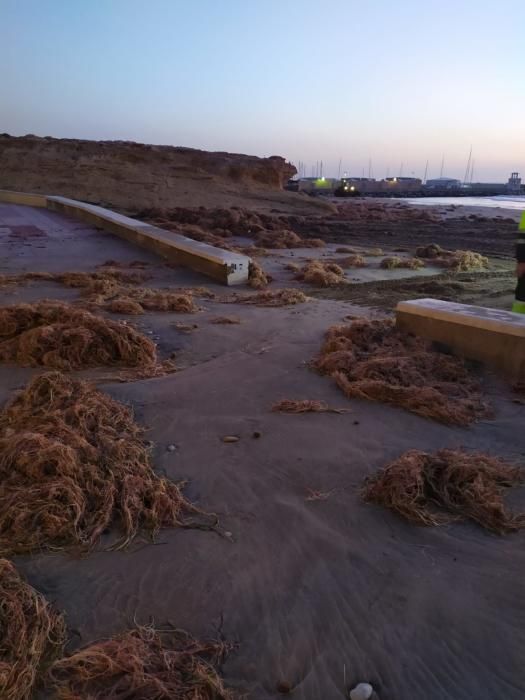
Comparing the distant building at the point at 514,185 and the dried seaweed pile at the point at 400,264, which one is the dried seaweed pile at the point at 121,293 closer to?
the dried seaweed pile at the point at 400,264

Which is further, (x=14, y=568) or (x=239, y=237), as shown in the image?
(x=239, y=237)

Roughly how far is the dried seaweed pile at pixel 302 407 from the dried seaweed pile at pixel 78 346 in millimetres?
1343

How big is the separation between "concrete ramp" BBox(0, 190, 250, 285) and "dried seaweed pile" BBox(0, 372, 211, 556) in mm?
5719

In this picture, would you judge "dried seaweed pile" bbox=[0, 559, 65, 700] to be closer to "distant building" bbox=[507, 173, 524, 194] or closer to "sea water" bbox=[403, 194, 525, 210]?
"sea water" bbox=[403, 194, 525, 210]

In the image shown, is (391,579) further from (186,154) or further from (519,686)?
(186,154)

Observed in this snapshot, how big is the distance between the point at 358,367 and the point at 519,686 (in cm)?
296

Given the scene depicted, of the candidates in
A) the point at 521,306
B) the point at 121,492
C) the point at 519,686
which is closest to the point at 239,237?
the point at 521,306

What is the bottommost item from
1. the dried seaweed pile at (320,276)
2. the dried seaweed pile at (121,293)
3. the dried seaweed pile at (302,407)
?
the dried seaweed pile at (302,407)

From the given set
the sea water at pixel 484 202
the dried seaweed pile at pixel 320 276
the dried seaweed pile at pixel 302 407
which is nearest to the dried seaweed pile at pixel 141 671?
the dried seaweed pile at pixel 302 407

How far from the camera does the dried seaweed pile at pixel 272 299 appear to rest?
7.60 meters

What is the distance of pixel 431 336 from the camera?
207 inches

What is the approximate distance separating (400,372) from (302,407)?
102 cm

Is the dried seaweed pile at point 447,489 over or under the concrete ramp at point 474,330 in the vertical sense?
under

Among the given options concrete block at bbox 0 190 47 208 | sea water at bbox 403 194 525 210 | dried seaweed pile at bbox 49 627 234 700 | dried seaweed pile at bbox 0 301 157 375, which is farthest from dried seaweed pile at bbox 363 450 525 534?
sea water at bbox 403 194 525 210
